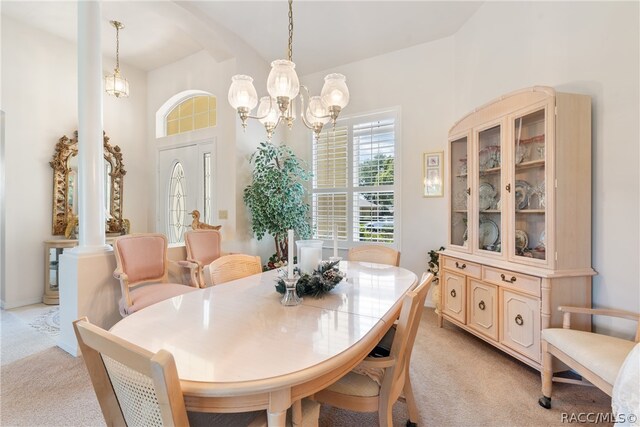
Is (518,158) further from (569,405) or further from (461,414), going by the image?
(461,414)

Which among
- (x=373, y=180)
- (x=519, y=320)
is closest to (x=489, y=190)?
(x=519, y=320)

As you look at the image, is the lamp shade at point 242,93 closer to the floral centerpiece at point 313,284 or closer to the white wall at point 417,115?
the floral centerpiece at point 313,284

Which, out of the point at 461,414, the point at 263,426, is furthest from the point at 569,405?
the point at 263,426

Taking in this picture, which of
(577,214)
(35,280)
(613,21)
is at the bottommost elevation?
(35,280)

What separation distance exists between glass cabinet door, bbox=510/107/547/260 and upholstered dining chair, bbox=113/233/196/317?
270cm

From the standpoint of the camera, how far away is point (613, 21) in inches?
76.9

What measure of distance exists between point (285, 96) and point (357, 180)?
7.88 feet

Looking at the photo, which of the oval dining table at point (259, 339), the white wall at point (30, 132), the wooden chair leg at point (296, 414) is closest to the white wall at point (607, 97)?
the oval dining table at point (259, 339)

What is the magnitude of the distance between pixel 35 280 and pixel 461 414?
4854 millimetres

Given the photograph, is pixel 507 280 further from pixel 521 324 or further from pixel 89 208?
pixel 89 208

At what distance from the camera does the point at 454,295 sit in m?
2.80

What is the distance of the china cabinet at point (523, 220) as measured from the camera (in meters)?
1.97

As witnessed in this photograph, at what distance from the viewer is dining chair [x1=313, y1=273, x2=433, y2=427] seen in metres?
1.22

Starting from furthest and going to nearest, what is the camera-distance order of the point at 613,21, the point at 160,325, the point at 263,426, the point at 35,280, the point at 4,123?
the point at 35,280 → the point at 4,123 → the point at 613,21 → the point at 160,325 → the point at 263,426
